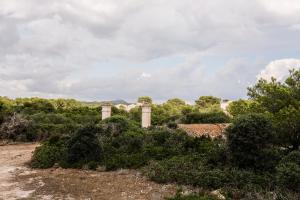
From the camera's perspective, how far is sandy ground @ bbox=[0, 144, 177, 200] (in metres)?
12.2

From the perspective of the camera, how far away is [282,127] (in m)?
16.6

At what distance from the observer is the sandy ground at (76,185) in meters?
12.2

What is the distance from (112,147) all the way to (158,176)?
6.06m

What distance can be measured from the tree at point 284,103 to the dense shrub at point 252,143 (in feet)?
5.52

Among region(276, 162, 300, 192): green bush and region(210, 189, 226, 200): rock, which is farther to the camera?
region(276, 162, 300, 192): green bush

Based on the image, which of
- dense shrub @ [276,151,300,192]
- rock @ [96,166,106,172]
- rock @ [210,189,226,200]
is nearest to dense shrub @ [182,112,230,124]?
rock @ [96,166,106,172]

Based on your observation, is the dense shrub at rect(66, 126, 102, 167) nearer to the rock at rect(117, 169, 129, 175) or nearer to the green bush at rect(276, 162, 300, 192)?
the rock at rect(117, 169, 129, 175)

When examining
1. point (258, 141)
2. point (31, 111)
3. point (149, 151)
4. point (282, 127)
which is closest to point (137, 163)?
point (149, 151)

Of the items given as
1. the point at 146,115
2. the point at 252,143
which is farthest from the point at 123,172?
the point at 146,115

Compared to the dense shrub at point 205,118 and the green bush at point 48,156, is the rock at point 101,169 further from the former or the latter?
the dense shrub at point 205,118

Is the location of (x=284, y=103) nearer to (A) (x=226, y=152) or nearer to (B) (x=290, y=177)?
(A) (x=226, y=152)

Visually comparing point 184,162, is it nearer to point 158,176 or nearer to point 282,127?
point 158,176

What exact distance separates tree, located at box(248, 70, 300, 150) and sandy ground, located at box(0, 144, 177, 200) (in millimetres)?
5739

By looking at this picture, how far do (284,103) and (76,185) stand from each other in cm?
887
